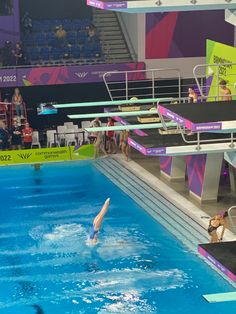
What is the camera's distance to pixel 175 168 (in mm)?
20250

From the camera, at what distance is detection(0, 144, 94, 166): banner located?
23.0m

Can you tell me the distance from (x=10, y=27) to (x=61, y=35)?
184cm

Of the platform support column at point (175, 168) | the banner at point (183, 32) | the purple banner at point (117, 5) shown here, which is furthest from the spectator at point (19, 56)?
the purple banner at point (117, 5)

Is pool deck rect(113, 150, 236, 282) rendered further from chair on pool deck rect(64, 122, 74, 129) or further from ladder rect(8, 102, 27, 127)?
ladder rect(8, 102, 27, 127)

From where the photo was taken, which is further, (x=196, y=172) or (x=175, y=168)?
(x=175, y=168)

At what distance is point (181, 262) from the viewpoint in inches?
599

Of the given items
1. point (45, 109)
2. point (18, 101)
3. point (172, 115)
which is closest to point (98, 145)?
point (45, 109)

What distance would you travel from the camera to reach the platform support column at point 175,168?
20.1 meters

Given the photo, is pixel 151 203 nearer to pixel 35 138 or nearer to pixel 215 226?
pixel 215 226

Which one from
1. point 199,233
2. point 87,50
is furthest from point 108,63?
point 199,233

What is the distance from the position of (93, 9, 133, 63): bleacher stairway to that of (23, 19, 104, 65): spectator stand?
0.42 metres

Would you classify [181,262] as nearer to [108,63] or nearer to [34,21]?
[108,63]

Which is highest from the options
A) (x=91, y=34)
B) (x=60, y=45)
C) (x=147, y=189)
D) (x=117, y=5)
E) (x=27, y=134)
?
(x=117, y=5)

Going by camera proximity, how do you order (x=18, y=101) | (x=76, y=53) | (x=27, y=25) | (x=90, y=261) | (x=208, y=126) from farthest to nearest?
(x=27, y=25), (x=76, y=53), (x=18, y=101), (x=90, y=261), (x=208, y=126)
